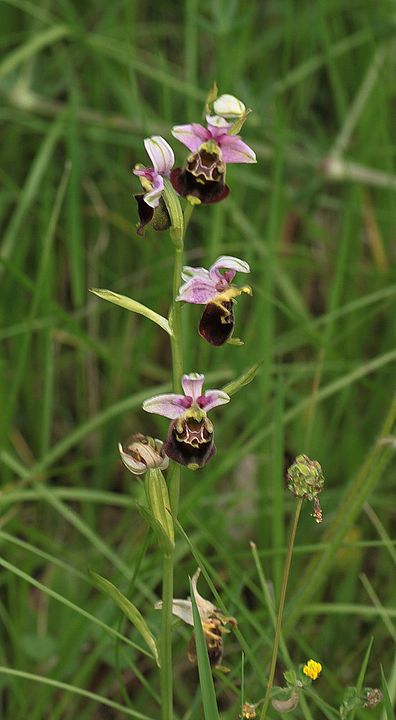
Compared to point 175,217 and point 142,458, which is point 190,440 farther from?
point 175,217

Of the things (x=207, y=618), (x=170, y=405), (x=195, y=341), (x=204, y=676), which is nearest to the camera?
(x=204, y=676)

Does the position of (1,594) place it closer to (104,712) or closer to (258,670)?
(104,712)

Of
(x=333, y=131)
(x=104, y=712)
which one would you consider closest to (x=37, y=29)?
(x=333, y=131)

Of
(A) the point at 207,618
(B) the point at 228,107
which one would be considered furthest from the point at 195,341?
(B) the point at 228,107

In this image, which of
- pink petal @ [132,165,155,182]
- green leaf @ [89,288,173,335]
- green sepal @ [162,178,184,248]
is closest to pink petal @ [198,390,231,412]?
green leaf @ [89,288,173,335]

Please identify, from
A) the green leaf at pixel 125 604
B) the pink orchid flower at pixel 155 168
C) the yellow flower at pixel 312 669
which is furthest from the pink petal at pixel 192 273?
the yellow flower at pixel 312 669
